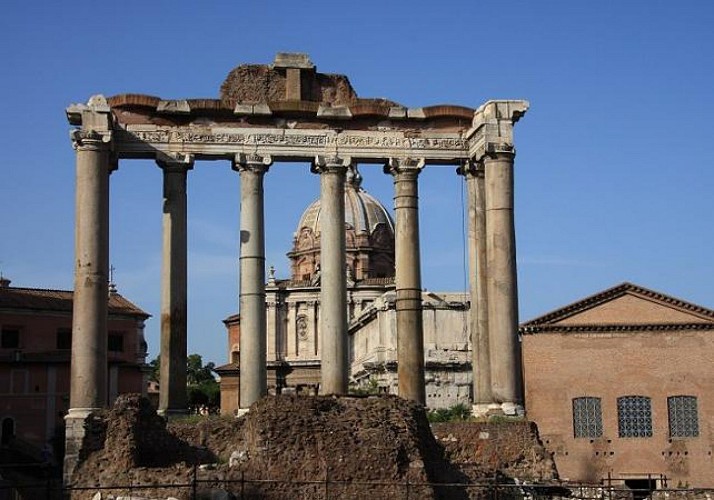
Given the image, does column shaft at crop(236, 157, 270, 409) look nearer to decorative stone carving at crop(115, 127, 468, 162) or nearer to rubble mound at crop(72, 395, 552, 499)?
decorative stone carving at crop(115, 127, 468, 162)

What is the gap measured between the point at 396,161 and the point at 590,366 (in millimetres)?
25318

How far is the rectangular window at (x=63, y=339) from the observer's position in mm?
59237

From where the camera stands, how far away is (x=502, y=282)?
91.0ft

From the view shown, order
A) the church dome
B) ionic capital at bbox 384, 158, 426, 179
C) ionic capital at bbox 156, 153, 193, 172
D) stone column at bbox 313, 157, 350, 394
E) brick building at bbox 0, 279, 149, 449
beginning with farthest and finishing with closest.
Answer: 1. the church dome
2. brick building at bbox 0, 279, 149, 449
3. ionic capital at bbox 384, 158, 426, 179
4. ionic capital at bbox 156, 153, 193, 172
5. stone column at bbox 313, 157, 350, 394

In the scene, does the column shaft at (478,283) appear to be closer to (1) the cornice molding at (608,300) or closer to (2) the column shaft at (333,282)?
(2) the column shaft at (333,282)

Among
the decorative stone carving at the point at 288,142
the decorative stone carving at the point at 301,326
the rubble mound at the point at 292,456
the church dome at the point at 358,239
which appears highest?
the church dome at the point at 358,239

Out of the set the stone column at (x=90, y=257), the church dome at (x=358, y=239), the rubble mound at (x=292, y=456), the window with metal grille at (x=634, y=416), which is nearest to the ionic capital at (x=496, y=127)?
the rubble mound at (x=292, y=456)

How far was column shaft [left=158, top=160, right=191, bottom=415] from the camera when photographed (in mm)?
27766

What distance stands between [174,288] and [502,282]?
23.9 feet

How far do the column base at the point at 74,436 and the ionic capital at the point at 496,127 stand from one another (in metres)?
10.3

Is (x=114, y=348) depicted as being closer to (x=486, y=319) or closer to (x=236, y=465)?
(x=486, y=319)

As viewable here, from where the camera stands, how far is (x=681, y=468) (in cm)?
5031

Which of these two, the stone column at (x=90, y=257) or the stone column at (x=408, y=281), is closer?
the stone column at (x=90, y=257)

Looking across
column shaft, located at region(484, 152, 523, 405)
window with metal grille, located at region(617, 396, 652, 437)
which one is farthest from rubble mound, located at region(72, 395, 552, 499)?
window with metal grille, located at region(617, 396, 652, 437)
